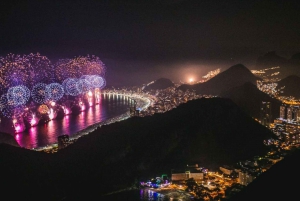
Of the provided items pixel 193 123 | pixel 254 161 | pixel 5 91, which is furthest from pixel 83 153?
pixel 5 91

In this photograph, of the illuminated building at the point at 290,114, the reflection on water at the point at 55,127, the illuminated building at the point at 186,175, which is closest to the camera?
the illuminated building at the point at 186,175

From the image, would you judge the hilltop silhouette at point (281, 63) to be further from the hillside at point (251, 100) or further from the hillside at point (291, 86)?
the hillside at point (251, 100)

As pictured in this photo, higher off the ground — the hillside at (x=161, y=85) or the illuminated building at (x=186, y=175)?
the hillside at (x=161, y=85)

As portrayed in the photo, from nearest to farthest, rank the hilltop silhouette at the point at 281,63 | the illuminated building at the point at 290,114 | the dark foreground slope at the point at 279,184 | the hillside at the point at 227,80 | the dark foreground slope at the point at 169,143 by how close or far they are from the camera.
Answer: the dark foreground slope at the point at 279,184 → the dark foreground slope at the point at 169,143 → the illuminated building at the point at 290,114 → the hilltop silhouette at the point at 281,63 → the hillside at the point at 227,80

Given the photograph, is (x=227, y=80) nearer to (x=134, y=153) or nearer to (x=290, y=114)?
(x=290, y=114)

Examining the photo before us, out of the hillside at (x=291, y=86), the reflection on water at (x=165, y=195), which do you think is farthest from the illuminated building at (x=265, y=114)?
the reflection on water at (x=165, y=195)

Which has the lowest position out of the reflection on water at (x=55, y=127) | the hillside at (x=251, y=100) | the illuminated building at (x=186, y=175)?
the illuminated building at (x=186, y=175)
